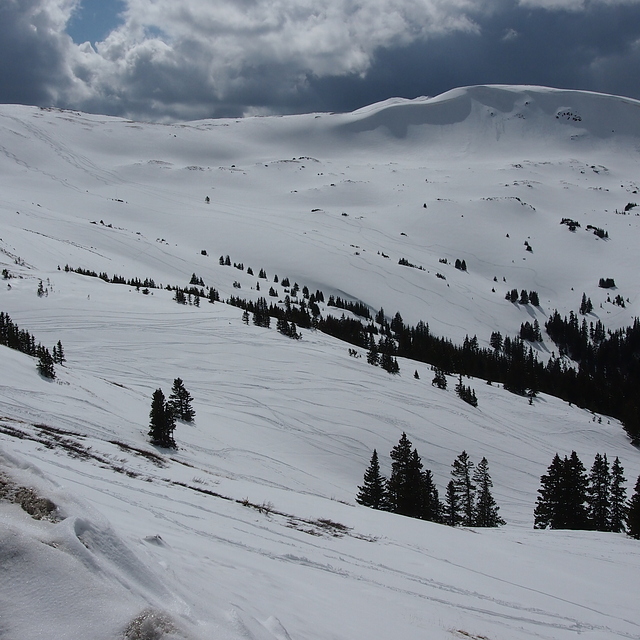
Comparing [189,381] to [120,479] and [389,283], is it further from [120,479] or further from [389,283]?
[389,283]

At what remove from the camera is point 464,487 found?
3098cm

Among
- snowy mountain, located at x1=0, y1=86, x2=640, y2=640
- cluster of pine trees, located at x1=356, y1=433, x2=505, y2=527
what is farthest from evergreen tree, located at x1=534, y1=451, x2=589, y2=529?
cluster of pine trees, located at x1=356, y1=433, x2=505, y2=527

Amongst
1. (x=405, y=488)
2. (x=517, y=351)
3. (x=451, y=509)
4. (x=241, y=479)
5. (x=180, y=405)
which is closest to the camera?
(x=241, y=479)

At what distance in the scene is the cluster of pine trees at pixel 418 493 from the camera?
2394cm

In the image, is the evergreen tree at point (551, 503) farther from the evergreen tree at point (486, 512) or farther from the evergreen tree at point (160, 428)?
the evergreen tree at point (160, 428)

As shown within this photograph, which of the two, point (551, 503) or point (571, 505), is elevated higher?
point (571, 505)

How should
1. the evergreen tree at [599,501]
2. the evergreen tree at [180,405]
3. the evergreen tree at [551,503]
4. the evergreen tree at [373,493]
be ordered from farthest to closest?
the evergreen tree at [599,501] < the evergreen tree at [551,503] < the evergreen tree at [180,405] < the evergreen tree at [373,493]

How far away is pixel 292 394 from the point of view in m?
35.2

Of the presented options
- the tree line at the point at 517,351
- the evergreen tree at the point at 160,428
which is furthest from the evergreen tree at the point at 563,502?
the evergreen tree at the point at 160,428

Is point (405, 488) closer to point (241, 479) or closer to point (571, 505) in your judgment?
point (571, 505)

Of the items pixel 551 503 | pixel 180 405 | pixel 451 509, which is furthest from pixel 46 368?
pixel 551 503

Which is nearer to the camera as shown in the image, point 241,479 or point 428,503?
point 241,479

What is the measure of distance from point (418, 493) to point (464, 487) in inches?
342

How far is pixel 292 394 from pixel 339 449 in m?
6.91
